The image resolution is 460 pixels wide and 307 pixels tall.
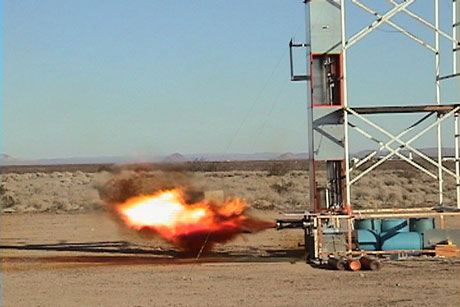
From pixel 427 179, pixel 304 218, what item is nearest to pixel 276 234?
pixel 304 218

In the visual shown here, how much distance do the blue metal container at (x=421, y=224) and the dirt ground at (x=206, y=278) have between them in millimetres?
2258

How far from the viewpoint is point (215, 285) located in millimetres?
18922

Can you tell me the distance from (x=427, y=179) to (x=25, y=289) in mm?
54752

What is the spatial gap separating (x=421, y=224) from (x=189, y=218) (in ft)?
22.8

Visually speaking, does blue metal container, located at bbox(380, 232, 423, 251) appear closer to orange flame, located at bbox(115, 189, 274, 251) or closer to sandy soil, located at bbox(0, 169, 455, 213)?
orange flame, located at bbox(115, 189, 274, 251)

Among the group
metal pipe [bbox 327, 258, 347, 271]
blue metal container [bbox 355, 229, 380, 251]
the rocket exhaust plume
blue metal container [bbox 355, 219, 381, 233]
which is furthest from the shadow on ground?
metal pipe [bbox 327, 258, 347, 271]

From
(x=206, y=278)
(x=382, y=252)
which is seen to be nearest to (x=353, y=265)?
(x=382, y=252)

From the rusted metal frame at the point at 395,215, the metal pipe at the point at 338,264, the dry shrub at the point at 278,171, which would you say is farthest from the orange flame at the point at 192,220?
the dry shrub at the point at 278,171

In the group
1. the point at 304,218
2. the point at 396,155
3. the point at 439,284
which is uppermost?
the point at 396,155

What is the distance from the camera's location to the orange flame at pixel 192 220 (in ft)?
84.9

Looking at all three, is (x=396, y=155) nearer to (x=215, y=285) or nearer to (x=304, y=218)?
(x=304, y=218)

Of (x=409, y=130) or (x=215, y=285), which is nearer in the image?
(x=215, y=285)

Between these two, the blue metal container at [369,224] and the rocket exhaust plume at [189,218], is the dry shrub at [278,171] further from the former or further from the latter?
the blue metal container at [369,224]

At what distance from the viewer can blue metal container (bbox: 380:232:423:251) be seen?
2243 centimetres
